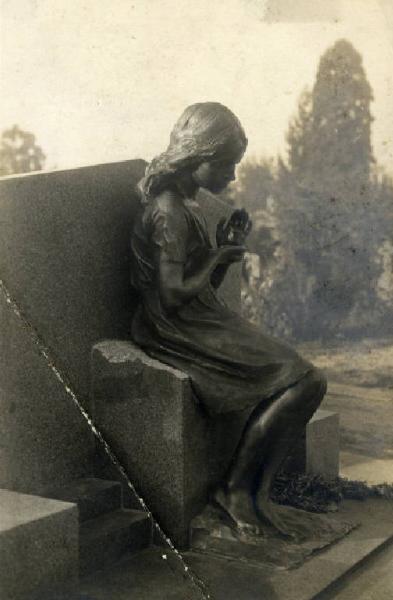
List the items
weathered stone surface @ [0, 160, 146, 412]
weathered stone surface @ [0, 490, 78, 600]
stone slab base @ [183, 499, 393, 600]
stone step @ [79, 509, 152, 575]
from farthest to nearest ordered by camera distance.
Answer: weathered stone surface @ [0, 160, 146, 412] → stone step @ [79, 509, 152, 575] → stone slab base @ [183, 499, 393, 600] → weathered stone surface @ [0, 490, 78, 600]

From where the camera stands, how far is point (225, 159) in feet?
14.7

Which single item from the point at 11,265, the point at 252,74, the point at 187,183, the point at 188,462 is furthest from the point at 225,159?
the point at 252,74

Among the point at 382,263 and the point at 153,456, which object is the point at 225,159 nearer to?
the point at 153,456

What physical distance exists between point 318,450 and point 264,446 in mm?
1077

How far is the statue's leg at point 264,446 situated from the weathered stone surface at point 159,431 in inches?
5.6

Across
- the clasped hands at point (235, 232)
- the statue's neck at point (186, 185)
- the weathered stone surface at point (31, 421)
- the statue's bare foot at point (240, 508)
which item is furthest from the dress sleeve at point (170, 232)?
the statue's bare foot at point (240, 508)

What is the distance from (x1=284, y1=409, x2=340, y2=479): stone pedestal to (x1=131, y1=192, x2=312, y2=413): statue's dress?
932 mm

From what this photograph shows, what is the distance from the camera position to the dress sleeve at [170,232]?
168 inches

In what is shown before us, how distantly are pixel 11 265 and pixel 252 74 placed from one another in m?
5.12

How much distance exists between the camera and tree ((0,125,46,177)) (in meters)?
8.95

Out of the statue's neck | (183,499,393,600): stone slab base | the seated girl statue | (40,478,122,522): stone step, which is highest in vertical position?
the statue's neck

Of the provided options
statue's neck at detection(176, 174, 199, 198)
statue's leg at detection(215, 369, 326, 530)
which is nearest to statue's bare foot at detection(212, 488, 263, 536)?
statue's leg at detection(215, 369, 326, 530)

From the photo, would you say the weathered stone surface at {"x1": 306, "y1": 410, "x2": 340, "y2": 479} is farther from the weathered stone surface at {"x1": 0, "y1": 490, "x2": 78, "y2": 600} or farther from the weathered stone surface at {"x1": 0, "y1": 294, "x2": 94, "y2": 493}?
the weathered stone surface at {"x1": 0, "y1": 490, "x2": 78, "y2": 600}

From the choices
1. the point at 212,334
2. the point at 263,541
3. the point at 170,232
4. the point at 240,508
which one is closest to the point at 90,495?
the point at 240,508
